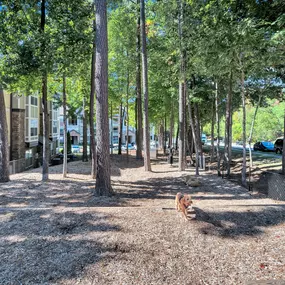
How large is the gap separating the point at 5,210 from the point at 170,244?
A: 11.3 ft

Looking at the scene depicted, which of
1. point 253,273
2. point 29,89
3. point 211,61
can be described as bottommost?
point 253,273

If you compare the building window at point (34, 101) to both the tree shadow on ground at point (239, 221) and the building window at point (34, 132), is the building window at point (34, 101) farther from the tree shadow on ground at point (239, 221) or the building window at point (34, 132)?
the tree shadow on ground at point (239, 221)

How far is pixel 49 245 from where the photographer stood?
11.7 ft

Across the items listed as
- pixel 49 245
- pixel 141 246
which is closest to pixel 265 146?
pixel 141 246

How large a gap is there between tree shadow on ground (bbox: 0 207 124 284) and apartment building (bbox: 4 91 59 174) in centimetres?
1088

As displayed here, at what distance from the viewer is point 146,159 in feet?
40.2

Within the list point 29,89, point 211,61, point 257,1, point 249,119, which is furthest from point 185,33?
point 249,119

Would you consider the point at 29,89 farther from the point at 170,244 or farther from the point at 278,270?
the point at 278,270

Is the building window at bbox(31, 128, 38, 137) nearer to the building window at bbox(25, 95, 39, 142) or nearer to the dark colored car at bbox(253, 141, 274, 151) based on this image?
the building window at bbox(25, 95, 39, 142)

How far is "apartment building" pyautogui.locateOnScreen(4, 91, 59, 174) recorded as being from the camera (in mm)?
17297

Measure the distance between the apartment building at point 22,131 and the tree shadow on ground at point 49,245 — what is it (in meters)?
10.9

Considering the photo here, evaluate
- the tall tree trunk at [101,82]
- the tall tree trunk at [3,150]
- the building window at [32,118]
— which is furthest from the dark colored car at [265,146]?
the tall tree trunk at [3,150]

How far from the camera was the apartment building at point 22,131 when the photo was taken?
17297 mm

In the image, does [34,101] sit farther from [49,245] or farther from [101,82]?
Result: [49,245]
